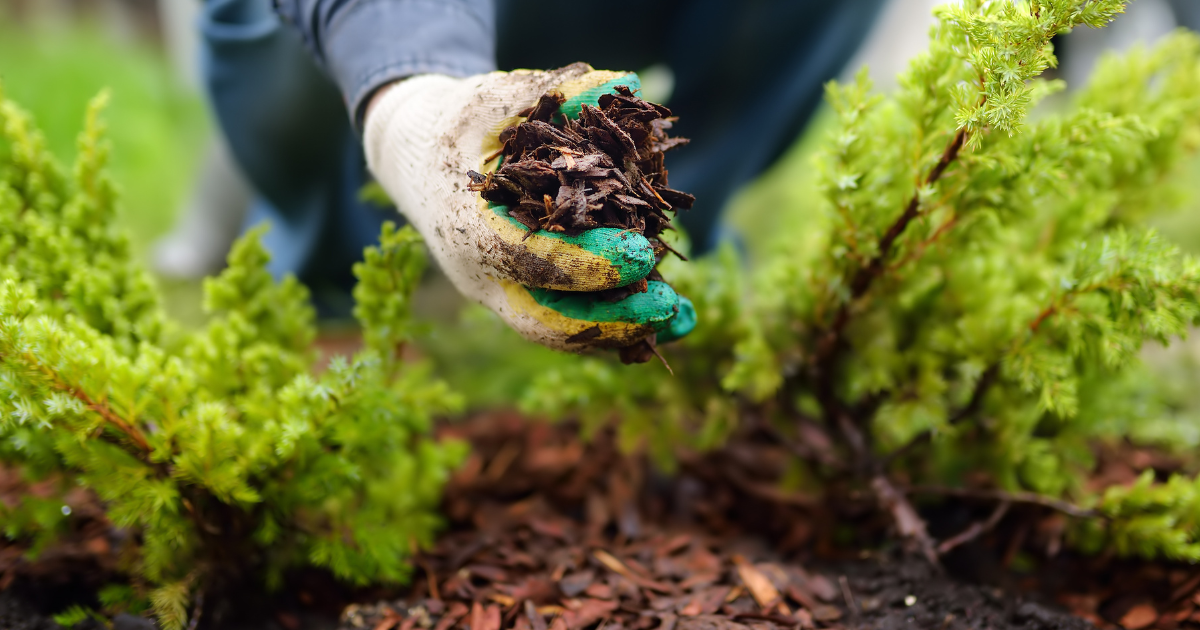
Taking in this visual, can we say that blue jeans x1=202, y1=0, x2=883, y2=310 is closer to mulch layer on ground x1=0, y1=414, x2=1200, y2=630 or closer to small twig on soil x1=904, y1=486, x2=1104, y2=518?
mulch layer on ground x1=0, y1=414, x2=1200, y2=630

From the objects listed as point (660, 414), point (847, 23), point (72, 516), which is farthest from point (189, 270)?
point (847, 23)

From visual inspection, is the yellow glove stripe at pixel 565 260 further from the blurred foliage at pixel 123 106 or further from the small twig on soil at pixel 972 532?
the blurred foliage at pixel 123 106

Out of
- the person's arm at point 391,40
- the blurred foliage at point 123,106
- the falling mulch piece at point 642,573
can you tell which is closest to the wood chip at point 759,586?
the falling mulch piece at point 642,573

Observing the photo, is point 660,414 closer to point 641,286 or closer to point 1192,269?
point 641,286

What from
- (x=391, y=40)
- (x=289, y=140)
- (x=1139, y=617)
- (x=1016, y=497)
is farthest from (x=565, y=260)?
(x=289, y=140)

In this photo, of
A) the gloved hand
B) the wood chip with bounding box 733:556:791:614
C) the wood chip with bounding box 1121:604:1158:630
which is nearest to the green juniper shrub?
the gloved hand

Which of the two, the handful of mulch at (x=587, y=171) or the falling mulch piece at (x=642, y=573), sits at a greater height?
the handful of mulch at (x=587, y=171)
